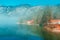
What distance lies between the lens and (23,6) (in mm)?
1809

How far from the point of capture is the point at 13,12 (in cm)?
181

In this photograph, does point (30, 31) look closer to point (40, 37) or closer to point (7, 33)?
point (40, 37)

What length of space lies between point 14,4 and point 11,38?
0.42m

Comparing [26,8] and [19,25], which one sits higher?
[26,8]

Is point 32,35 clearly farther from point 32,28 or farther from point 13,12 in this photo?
point 13,12

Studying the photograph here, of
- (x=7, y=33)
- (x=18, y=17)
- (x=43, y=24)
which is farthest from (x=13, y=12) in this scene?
(x=43, y=24)

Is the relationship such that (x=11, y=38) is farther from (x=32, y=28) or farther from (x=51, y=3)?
(x=51, y=3)

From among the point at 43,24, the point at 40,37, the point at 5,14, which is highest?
the point at 5,14

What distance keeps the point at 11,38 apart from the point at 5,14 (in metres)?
0.30

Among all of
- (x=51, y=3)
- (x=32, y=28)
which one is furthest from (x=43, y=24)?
(x=51, y=3)

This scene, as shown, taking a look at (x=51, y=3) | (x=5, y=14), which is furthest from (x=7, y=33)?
(x=51, y=3)

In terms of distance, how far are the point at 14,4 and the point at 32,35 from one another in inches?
17.2

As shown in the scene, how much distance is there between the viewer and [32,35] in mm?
1786

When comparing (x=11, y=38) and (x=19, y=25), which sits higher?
(x=19, y=25)
